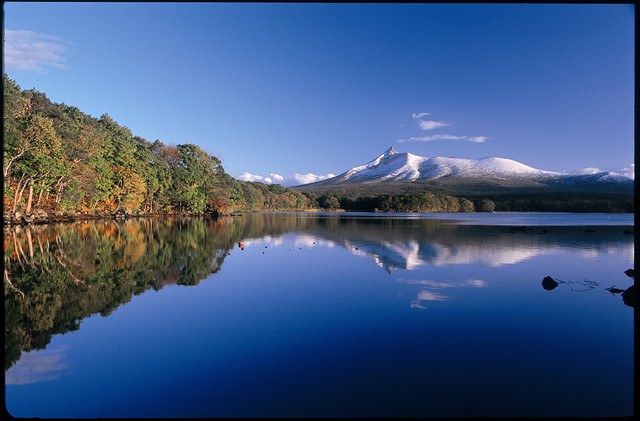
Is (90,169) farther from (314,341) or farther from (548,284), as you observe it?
(548,284)

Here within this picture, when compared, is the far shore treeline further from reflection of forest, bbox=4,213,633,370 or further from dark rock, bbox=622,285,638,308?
dark rock, bbox=622,285,638,308

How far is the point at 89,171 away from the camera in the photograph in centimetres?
5100

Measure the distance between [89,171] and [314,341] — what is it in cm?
5162

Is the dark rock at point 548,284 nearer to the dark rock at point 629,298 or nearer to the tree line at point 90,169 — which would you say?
the dark rock at point 629,298

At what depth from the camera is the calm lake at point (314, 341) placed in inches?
243

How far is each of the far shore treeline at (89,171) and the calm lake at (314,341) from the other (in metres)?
20.2

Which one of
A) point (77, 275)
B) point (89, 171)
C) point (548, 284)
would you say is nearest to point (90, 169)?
point (89, 171)

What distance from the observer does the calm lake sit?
6.17 meters

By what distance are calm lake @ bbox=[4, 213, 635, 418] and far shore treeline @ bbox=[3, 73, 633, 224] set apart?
20231 mm

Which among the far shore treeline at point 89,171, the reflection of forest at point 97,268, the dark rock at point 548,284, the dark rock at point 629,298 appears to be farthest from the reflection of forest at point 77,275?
the dark rock at point 629,298

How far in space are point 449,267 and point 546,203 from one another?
145 meters

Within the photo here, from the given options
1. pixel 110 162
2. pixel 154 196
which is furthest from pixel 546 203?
pixel 110 162

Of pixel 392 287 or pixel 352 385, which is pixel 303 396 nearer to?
pixel 352 385

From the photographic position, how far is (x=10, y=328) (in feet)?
30.1
